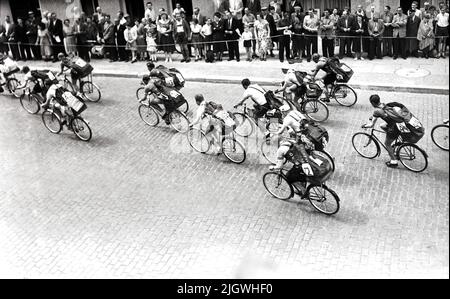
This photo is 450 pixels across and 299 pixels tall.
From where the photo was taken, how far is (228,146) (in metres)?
12.4

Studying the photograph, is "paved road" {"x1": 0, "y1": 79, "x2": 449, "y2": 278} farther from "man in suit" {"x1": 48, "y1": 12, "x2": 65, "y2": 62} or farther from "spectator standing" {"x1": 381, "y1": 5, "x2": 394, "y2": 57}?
"man in suit" {"x1": 48, "y1": 12, "x2": 65, "y2": 62}

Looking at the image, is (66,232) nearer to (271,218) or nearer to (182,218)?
(182,218)

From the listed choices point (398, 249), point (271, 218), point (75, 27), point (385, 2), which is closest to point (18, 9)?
point (75, 27)

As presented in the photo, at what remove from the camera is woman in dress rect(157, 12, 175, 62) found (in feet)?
65.7

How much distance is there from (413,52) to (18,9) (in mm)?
18941

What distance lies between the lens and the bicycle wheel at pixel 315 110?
13938mm

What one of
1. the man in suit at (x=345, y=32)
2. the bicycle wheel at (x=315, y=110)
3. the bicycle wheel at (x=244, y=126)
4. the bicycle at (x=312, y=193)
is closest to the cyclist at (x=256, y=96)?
the bicycle wheel at (x=244, y=126)

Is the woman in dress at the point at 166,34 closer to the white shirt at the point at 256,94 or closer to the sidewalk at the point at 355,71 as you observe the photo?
the sidewalk at the point at 355,71

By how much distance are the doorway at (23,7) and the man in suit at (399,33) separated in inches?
663

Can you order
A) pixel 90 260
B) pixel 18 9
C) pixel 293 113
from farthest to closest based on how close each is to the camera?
pixel 18 9
pixel 293 113
pixel 90 260

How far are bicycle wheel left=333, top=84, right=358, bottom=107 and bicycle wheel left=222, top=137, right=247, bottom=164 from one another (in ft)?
12.8

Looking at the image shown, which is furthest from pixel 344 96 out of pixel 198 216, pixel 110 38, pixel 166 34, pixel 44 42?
pixel 44 42

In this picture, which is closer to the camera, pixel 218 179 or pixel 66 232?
pixel 66 232

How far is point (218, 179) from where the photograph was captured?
A: 458 inches
